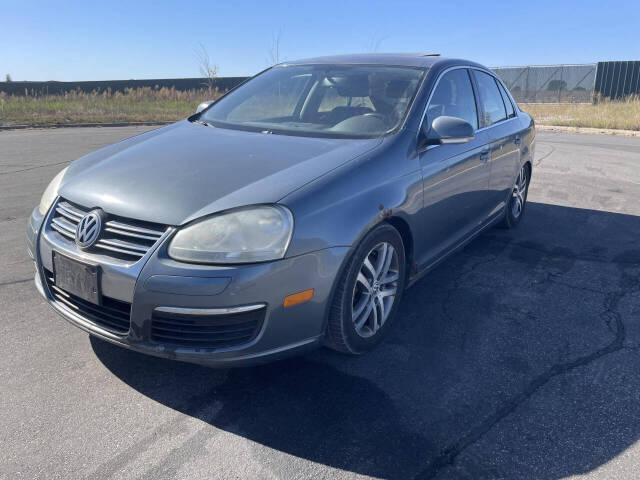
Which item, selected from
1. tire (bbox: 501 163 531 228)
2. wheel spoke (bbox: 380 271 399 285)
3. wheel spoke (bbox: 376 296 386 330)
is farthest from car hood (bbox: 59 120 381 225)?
tire (bbox: 501 163 531 228)

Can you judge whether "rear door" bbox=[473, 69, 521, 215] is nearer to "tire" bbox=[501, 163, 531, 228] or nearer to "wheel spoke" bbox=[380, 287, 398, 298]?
"tire" bbox=[501, 163, 531, 228]

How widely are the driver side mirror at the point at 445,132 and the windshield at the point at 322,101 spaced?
193 millimetres

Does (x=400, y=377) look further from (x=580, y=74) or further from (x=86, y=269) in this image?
(x=580, y=74)

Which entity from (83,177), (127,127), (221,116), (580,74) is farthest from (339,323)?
(580,74)

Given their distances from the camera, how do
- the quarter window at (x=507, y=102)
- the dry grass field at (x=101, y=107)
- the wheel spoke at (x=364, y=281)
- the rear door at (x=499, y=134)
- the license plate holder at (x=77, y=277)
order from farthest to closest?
the dry grass field at (x=101, y=107)
the quarter window at (x=507, y=102)
the rear door at (x=499, y=134)
the wheel spoke at (x=364, y=281)
the license plate holder at (x=77, y=277)

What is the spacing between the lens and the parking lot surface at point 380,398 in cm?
221

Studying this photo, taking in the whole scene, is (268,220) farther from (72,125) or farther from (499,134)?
(72,125)

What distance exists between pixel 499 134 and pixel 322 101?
1.62 metres

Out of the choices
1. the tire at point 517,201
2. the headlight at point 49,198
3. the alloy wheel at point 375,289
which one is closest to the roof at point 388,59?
the tire at point 517,201

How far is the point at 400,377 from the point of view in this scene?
282 cm

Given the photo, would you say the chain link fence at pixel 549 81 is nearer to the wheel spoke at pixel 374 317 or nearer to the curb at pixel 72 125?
the curb at pixel 72 125

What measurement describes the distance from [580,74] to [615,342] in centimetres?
3600

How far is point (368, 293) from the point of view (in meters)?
3.00

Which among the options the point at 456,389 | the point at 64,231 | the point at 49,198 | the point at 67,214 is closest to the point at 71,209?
the point at 67,214
